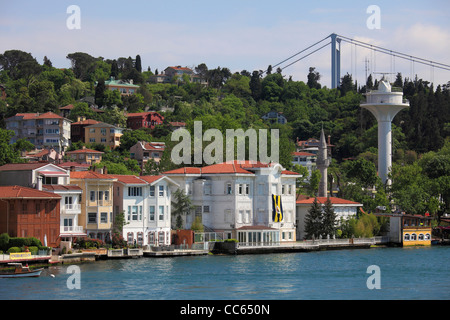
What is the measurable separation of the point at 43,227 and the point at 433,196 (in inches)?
2052

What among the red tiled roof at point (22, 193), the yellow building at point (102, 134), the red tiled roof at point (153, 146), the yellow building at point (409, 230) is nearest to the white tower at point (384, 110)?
the yellow building at point (409, 230)

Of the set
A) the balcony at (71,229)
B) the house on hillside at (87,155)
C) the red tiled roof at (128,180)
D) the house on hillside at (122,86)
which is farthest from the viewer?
the house on hillside at (122,86)

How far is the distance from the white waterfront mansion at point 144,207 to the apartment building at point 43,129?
5688 cm

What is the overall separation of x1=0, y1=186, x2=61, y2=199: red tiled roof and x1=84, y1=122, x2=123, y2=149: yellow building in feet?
217

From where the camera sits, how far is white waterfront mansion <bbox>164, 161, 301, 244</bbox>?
73.5m

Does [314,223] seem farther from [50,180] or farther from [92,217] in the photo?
[50,180]

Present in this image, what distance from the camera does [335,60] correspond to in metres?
185

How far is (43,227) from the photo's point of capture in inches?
2363

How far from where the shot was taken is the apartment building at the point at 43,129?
12576 cm

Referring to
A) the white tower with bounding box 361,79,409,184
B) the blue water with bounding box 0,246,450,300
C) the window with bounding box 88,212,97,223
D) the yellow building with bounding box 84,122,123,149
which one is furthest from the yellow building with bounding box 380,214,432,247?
the yellow building with bounding box 84,122,123,149

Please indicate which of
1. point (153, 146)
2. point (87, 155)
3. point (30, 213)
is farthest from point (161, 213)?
point (153, 146)

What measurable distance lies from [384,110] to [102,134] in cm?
3979

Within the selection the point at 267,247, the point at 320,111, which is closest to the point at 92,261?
the point at 267,247

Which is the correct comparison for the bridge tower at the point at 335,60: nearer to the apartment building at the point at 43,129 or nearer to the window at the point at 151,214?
the apartment building at the point at 43,129
